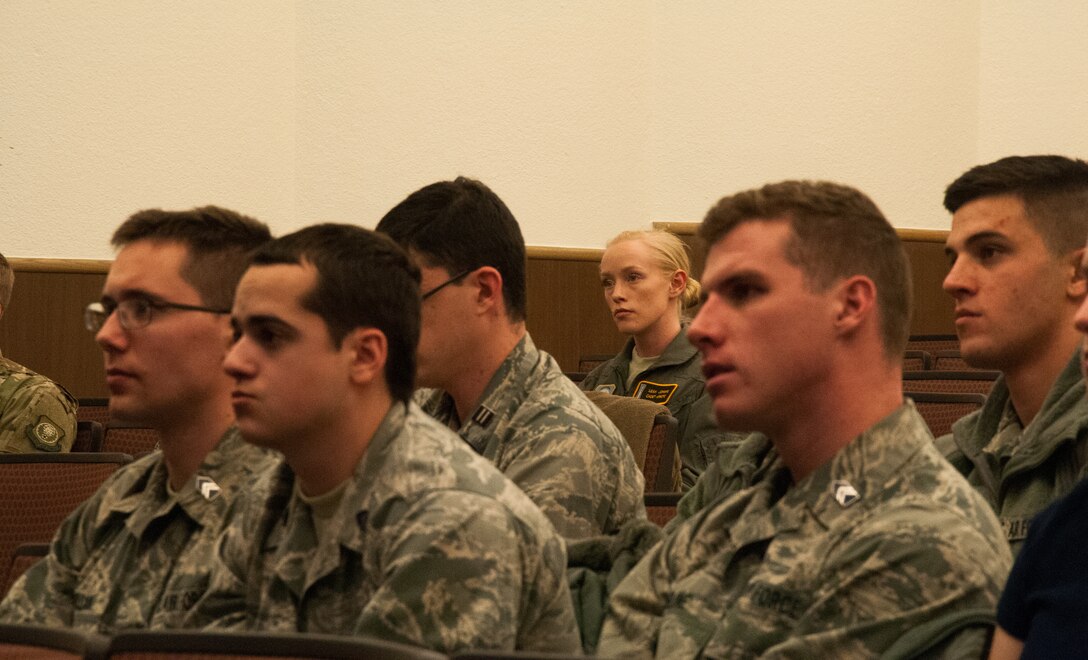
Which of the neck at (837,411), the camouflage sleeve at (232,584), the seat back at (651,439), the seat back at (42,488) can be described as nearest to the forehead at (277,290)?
the camouflage sleeve at (232,584)

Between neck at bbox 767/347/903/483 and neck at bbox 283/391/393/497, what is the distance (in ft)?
1.78

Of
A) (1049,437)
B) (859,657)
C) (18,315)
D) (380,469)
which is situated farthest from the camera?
(18,315)

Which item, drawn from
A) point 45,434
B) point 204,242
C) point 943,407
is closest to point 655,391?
point 943,407

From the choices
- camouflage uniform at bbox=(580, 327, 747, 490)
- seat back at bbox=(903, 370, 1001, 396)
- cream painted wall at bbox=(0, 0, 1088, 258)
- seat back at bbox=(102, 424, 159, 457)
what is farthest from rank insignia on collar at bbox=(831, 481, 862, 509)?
cream painted wall at bbox=(0, 0, 1088, 258)

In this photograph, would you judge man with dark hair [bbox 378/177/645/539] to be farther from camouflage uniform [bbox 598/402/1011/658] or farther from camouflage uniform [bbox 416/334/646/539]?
camouflage uniform [bbox 598/402/1011/658]

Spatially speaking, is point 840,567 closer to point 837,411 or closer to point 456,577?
point 837,411

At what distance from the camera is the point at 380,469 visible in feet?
5.89

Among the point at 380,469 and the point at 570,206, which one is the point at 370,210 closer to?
the point at 570,206

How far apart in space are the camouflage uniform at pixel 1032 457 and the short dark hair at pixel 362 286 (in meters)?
1.00

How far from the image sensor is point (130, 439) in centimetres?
379

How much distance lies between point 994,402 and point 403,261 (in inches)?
45.4

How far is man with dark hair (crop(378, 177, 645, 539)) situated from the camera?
2395mm

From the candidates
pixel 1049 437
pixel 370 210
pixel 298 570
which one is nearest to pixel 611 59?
pixel 370 210

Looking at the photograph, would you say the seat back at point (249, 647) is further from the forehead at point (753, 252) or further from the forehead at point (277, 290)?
the forehead at point (753, 252)
